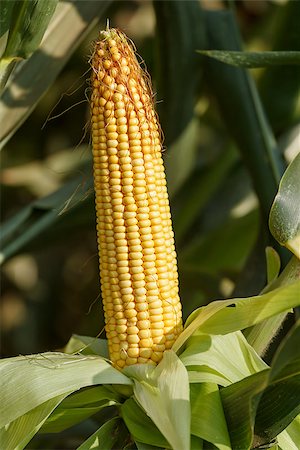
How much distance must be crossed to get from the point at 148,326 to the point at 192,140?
0.64 meters

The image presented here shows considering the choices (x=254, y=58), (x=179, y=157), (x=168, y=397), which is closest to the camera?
(x=168, y=397)

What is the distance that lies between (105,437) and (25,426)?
3.3 inches

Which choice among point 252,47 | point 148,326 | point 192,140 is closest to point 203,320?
point 148,326

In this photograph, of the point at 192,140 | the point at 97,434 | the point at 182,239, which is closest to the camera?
the point at 97,434

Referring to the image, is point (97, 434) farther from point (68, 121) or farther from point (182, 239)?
point (68, 121)

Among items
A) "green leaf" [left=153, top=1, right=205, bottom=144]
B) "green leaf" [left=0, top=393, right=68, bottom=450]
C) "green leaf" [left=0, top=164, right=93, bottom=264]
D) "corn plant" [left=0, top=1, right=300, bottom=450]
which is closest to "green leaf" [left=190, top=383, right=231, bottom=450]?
"corn plant" [left=0, top=1, right=300, bottom=450]

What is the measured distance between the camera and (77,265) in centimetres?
236

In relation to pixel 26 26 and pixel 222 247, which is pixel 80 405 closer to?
pixel 26 26

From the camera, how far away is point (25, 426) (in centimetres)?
80

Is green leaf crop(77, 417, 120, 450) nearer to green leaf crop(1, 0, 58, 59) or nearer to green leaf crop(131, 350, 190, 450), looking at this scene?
green leaf crop(131, 350, 190, 450)

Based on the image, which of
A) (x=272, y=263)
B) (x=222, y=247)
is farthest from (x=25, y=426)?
(x=222, y=247)

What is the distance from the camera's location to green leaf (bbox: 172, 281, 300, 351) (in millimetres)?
744

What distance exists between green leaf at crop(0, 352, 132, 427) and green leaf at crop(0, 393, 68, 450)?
2 cm

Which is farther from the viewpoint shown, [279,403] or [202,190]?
[202,190]
